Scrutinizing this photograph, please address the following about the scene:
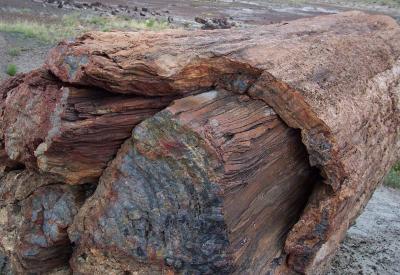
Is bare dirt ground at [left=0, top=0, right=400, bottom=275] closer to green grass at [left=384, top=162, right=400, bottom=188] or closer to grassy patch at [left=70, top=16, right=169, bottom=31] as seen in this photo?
green grass at [left=384, top=162, right=400, bottom=188]

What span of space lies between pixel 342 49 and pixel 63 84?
2.44 m

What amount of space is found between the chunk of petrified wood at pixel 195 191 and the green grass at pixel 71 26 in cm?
1442

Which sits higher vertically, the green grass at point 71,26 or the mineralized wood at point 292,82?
the mineralized wood at point 292,82

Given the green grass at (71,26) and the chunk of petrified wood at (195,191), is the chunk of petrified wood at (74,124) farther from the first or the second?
the green grass at (71,26)

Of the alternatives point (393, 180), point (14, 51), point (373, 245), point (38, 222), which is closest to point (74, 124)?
point (38, 222)

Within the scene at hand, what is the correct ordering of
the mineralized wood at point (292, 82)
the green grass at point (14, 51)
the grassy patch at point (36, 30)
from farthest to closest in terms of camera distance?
the grassy patch at point (36, 30)
the green grass at point (14, 51)
the mineralized wood at point (292, 82)

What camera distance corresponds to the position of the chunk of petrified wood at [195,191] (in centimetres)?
321

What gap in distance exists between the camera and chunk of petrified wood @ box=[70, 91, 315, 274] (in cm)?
321

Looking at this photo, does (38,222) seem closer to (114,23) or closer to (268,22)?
(114,23)

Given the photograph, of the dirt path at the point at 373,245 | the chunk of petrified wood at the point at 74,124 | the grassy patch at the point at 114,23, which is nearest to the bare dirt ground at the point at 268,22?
the dirt path at the point at 373,245

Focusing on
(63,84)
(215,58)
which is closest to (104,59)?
(63,84)

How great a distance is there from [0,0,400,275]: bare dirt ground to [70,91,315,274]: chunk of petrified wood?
174cm

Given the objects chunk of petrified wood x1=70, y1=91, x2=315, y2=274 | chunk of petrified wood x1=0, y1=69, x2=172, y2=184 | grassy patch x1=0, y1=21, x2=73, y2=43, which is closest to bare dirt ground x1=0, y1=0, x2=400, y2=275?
grassy patch x1=0, y1=21, x2=73, y2=43

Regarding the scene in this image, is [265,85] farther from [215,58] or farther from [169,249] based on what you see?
[169,249]
